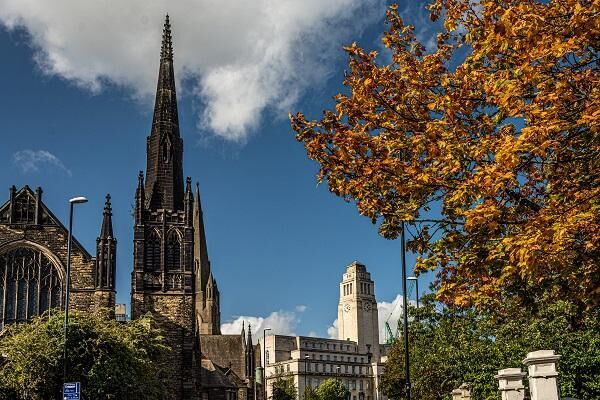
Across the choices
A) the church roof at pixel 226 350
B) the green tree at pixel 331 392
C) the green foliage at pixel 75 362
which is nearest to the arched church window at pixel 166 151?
the green foliage at pixel 75 362

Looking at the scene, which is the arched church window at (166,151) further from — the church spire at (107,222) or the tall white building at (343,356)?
the tall white building at (343,356)

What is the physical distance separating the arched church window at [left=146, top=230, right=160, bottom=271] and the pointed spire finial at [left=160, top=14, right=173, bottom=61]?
14460 mm

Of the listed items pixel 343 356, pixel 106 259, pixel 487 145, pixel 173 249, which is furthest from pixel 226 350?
pixel 487 145

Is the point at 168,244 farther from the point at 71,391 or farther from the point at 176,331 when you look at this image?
the point at 71,391

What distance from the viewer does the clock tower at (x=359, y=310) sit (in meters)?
177

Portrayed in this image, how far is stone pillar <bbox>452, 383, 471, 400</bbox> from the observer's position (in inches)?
1295

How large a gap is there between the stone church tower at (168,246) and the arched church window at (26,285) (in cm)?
495

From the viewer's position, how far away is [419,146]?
35.9ft

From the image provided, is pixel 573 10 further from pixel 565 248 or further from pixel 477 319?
pixel 477 319

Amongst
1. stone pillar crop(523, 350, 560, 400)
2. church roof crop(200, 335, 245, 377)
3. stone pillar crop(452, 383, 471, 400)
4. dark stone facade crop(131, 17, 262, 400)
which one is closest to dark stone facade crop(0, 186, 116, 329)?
dark stone facade crop(131, 17, 262, 400)

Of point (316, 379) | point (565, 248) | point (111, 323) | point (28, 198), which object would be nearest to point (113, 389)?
point (111, 323)

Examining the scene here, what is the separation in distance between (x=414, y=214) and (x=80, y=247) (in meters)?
41.2

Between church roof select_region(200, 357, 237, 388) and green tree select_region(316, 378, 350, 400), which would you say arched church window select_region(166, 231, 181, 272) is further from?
green tree select_region(316, 378, 350, 400)

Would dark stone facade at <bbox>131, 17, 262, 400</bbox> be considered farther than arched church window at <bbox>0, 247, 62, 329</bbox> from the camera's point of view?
Yes
